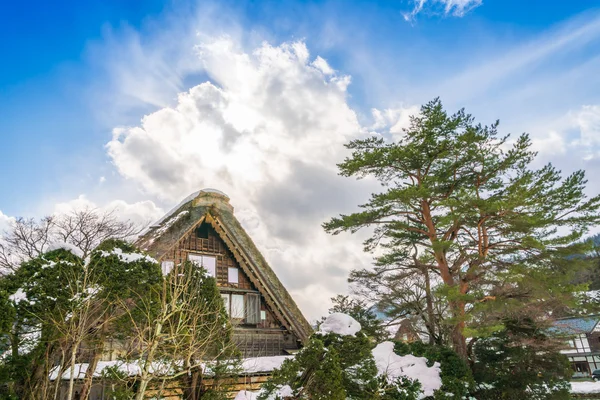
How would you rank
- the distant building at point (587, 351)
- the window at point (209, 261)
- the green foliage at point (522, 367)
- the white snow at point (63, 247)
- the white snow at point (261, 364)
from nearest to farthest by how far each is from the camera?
the white snow at point (63, 247), the white snow at point (261, 364), the green foliage at point (522, 367), the window at point (209, 261), the distant building at point (587, 351)

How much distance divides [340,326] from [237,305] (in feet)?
24.8

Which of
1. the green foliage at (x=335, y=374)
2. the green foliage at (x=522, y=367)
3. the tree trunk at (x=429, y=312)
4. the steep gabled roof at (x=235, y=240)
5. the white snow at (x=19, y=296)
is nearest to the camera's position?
the white snow at (x=19, y=296)

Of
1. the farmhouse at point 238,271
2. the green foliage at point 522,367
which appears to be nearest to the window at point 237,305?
the farmhouse at point 238,271

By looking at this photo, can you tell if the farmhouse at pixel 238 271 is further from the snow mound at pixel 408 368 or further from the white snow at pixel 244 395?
the white snow at pixel 244 395

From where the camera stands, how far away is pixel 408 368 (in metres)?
11.7

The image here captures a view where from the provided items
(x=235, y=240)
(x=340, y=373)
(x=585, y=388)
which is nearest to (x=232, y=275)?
(x=235, y=240)

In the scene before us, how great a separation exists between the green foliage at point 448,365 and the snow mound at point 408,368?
0.90 ft

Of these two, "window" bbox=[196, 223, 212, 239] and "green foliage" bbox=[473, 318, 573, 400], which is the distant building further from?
"window" bbox=[196, 223, 212, 239]

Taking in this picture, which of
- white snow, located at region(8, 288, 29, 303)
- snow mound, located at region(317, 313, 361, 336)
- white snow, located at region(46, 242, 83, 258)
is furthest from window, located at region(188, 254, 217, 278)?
white snow, located at region(8, 288, 29, 303)

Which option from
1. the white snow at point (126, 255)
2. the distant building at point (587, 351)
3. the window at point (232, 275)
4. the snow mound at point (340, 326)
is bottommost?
the distant building at point (587, 351)

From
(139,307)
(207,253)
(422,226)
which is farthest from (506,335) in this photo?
(139,307)

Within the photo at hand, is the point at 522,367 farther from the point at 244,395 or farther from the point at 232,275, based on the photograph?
the point at 232,275

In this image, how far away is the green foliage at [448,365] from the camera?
39.1 ft

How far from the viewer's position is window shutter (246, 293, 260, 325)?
15.8 m
